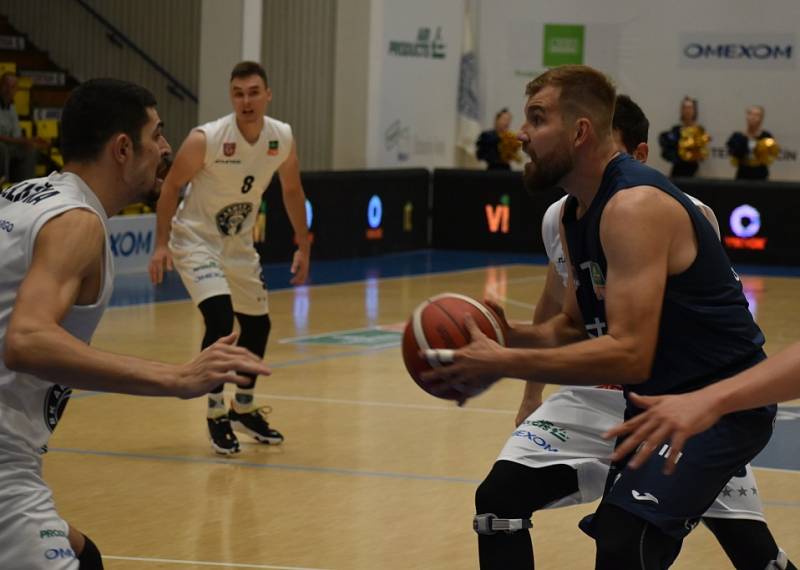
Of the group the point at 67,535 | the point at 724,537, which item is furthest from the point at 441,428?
the point at 67,535

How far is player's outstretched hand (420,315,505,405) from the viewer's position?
3.94 m

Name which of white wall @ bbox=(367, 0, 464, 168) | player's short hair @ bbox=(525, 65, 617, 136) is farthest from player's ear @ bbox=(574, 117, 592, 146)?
white wall @ bbox=(367, 0, 464, 168)

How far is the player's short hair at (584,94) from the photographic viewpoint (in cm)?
441

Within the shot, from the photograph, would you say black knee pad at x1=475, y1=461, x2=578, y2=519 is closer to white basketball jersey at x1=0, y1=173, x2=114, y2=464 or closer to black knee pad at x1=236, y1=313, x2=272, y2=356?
white basketball jersey at x1=0, y1=173, x2=114, y2=464

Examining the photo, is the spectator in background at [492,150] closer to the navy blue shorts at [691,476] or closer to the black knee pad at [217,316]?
the black knee pad at [217,316]

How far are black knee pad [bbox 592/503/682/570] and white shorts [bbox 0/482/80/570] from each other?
1440mm

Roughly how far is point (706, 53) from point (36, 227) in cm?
1986

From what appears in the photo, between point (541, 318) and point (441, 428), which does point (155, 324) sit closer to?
point (441, 428)

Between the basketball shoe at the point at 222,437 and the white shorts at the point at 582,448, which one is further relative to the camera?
the basketball shoe at the point at 222,437

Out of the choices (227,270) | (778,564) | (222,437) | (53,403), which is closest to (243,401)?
(222,437)

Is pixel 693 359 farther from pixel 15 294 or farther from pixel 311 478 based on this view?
pixel 311 478

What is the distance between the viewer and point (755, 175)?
2052 centimetres

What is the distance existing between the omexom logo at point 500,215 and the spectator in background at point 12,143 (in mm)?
6215

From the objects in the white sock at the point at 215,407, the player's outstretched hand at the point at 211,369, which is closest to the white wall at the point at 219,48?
the white sock at the point at 215,407
